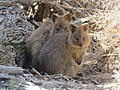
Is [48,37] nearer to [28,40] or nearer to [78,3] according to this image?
[28,40]

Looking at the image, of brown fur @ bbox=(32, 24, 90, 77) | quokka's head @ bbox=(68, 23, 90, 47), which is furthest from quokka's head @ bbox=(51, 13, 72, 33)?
quokka's head @ bbox=(68, 23, 90, 47)

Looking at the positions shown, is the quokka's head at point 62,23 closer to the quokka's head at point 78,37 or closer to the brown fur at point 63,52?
the brown fur at point 63,52

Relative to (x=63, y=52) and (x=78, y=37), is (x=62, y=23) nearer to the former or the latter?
(x=78, y=37)

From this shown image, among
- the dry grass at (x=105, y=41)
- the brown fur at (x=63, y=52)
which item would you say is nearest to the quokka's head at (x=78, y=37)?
the brown fur at (x=63, y=52)

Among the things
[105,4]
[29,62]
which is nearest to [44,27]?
[29,62]

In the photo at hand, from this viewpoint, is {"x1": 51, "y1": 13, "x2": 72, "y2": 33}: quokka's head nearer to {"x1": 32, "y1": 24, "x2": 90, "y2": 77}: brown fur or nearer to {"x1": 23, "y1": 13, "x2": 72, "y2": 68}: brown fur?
{"x1": 23, "y1": 13, "x2": 72, "y2": 68}: brown fur
